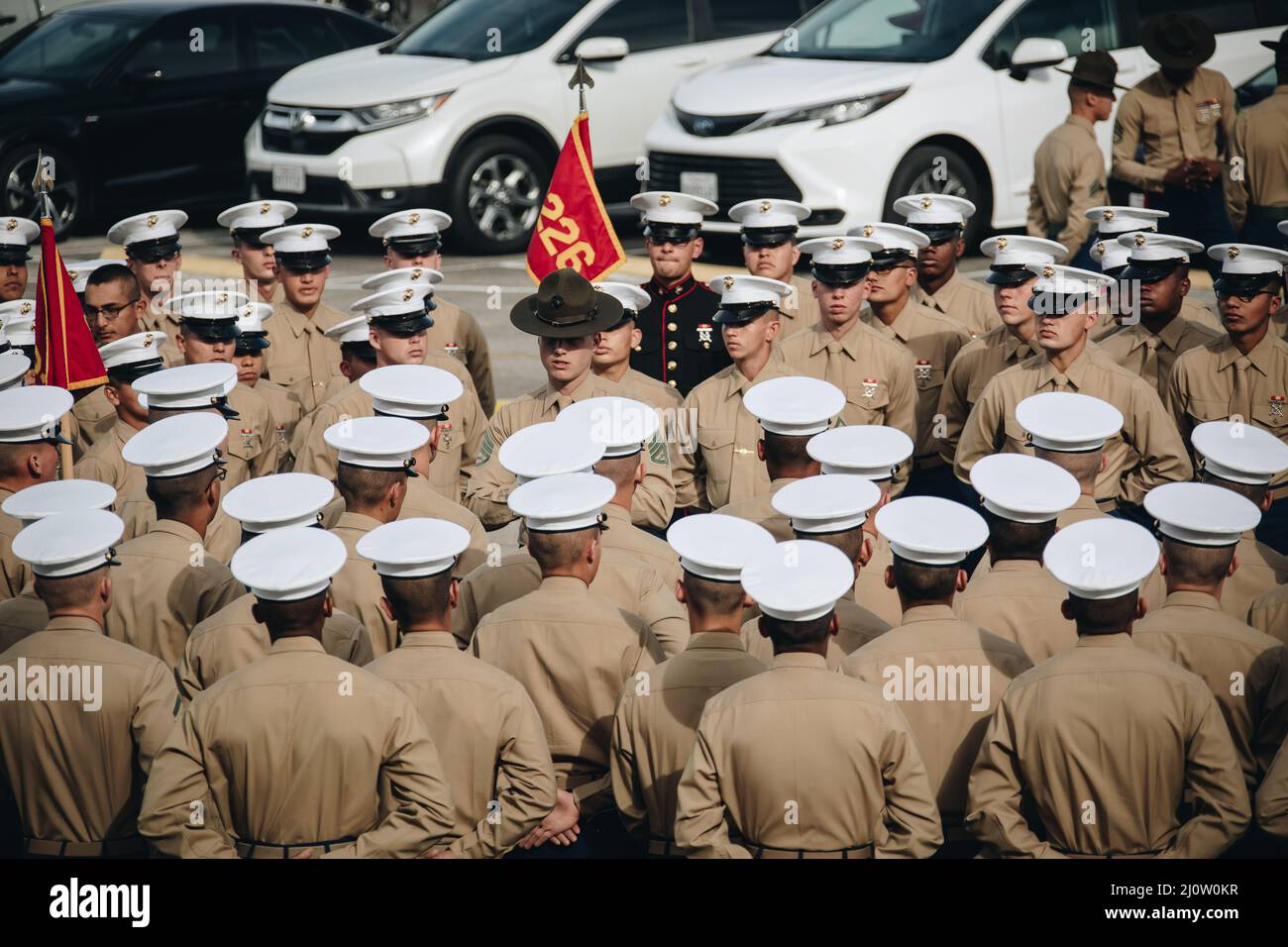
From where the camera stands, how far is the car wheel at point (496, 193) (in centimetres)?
1314

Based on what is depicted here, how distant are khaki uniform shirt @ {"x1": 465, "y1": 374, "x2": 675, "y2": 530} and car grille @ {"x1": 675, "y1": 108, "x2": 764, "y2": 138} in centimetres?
567

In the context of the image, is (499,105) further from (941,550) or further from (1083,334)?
(941,550)

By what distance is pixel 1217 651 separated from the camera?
15.5 ft

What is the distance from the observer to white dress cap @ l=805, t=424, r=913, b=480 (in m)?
5.68

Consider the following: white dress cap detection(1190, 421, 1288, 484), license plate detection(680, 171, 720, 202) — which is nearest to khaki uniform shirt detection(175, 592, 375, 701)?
white dress cap detection(1190, 421, 1288, 484)

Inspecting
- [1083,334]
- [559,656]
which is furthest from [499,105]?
[559,656]

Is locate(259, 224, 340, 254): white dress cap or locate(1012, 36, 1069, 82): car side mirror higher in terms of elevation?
locate(1012, 36, 1069, 82): car side mirror

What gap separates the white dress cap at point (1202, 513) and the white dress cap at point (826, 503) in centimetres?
84

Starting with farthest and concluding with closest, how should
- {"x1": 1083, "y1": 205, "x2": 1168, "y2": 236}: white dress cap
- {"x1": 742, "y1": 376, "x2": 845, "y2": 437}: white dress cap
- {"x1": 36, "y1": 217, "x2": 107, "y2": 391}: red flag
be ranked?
{"x1": 1083, "y1": 205, "x2": 1168, "y2": 236}: white dress cap < {"x1": 36, "y1": 217, "x2": 107, "y2": 391}: red flag < {"x1": 742, "y1": 376, "x2": 845, "y2": 437}: white dress cap

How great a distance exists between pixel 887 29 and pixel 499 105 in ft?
10.1

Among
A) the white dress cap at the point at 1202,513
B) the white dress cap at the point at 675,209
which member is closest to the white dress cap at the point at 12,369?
the white dress cap at the point at 675,209

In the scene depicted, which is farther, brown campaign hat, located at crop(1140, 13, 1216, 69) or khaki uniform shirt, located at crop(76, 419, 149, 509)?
brown campaign hat, located at crop(1140, 13, 1216, 69)

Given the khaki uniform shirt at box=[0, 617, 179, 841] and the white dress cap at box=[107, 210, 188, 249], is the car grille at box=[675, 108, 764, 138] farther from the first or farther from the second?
the khaki uniform shirt at box=[0, 617, 179, 841]

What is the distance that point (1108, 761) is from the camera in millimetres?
4340
